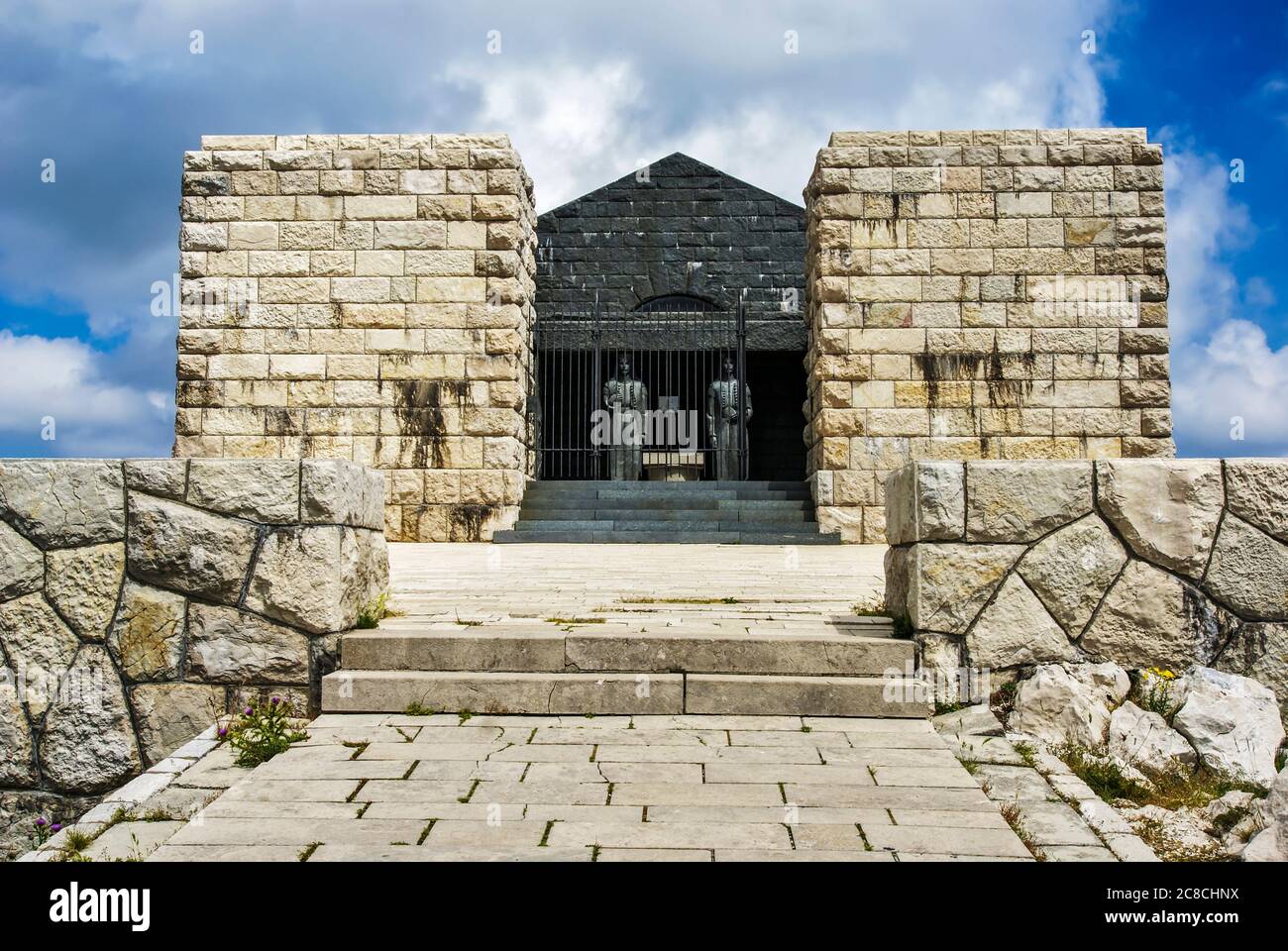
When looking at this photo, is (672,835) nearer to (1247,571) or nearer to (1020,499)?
(1020,499)

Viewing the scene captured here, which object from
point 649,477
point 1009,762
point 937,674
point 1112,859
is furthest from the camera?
point 649,477

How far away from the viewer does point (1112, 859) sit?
2799 millimetres

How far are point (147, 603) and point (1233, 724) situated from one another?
4.64 meters

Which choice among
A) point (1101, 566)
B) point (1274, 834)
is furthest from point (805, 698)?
point (1274, 834)

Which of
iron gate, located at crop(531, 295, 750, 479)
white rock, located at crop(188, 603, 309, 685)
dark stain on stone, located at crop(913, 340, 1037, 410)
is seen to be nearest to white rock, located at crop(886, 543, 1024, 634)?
white rock, located at crop(188, 603, 309, 685)

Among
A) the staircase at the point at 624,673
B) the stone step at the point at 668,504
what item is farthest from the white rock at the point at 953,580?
the stone step at the point at 668,504

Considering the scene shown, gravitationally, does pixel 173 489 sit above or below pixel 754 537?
above

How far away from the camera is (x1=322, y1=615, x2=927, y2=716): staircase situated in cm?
407

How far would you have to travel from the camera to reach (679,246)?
15.6 m
